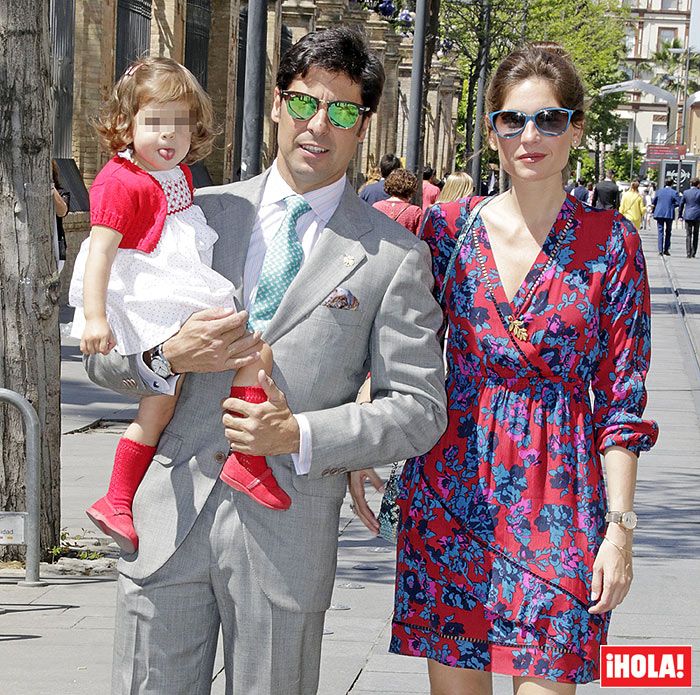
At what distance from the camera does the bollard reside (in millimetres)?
7191

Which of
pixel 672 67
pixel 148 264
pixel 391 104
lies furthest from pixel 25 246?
pixel 672 67

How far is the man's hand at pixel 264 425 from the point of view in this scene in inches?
141

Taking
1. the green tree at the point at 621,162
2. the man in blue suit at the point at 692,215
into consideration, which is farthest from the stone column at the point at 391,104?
the green tree at the point at 621,162

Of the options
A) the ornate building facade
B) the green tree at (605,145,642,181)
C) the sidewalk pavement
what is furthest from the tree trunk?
the green tree at (605,145,642,181)

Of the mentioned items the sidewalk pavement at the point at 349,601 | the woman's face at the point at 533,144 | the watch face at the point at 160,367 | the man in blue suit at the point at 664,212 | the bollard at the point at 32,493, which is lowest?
the man in blue suit at the point at 664,212

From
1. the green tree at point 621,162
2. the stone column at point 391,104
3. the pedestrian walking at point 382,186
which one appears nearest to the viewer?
the pedestrian walking at point 382,186

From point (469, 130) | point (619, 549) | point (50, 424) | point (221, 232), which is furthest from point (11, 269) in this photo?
point (469, 130)

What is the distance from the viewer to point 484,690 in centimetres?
404

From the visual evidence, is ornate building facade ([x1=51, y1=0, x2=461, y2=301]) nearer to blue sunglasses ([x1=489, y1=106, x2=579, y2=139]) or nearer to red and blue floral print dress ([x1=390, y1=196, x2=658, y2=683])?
blue sunglasses ([x1=489, y1=106, x2=579, y2=139])

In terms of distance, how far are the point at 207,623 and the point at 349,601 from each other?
11.2 ft

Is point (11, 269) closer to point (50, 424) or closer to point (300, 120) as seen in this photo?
point (50, 424)

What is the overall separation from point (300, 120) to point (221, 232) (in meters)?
0.35

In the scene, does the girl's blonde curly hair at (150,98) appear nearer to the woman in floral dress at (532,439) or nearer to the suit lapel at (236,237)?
the suit lapel at (236,237)

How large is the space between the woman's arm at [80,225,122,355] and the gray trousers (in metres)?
0.47
